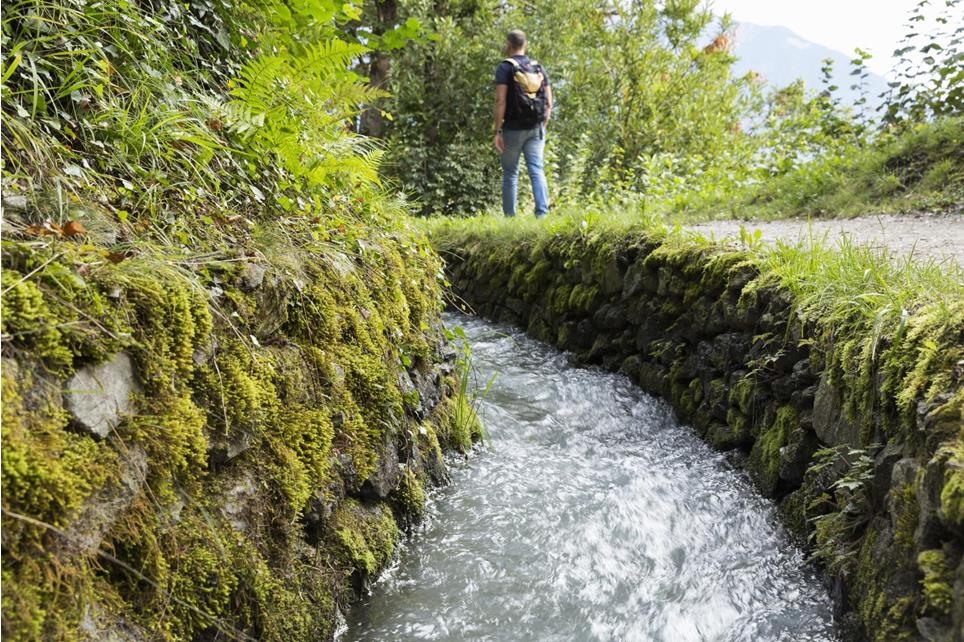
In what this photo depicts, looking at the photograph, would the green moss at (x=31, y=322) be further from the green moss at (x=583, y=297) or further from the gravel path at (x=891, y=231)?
the green moss at (x=583, y=297)

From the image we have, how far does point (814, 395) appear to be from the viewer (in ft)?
10.8

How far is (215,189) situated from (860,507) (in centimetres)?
296

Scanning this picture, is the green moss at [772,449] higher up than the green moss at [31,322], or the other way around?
the green moss at [31,322]

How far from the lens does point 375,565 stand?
2.87 metres

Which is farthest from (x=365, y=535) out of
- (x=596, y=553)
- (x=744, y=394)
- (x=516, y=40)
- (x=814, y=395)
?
(x=516, y=40)

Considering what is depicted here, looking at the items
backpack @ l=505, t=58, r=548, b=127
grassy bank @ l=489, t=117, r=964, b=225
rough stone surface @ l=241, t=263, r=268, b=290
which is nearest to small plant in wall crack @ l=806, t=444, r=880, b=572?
rough stone surface @ l=241, t=263, r=268, b=290

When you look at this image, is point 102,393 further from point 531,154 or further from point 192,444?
point 531,154

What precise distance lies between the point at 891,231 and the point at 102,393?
569 cm

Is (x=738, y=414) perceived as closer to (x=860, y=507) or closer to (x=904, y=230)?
(x=860, y=507)

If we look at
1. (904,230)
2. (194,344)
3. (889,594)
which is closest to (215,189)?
(194,344)

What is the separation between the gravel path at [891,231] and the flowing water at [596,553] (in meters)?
1.78

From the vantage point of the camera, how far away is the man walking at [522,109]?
756 cm

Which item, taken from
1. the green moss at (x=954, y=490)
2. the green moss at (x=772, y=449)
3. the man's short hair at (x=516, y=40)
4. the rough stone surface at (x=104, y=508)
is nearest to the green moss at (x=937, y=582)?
the green moss at (x=954, y=490)

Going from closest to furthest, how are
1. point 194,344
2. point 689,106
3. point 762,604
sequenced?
point 194,344 → point 762,604 → point 689,106
